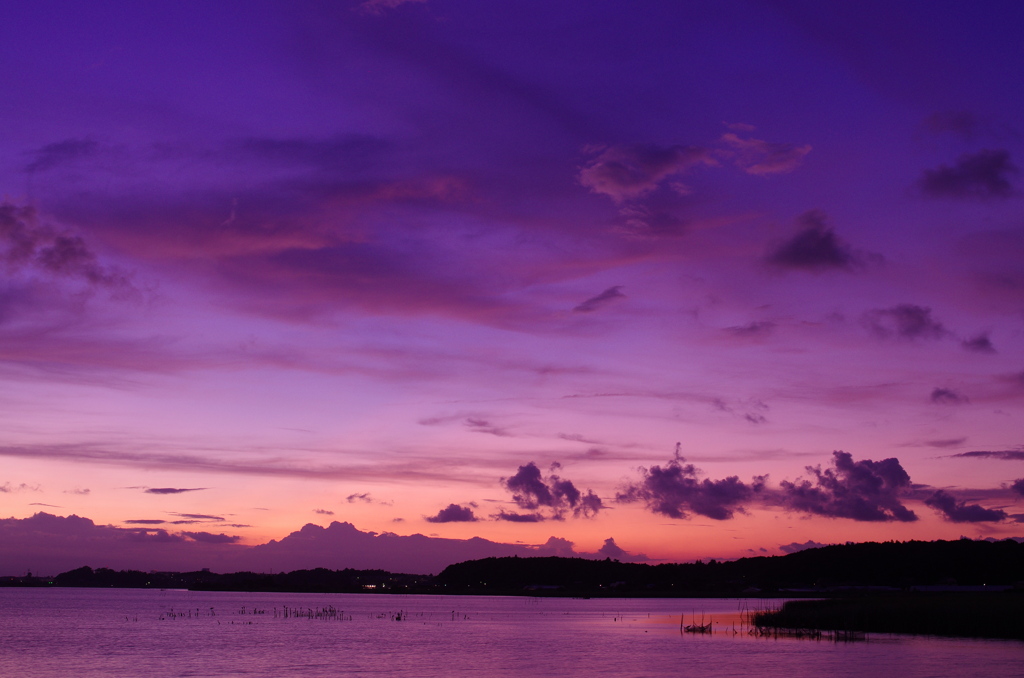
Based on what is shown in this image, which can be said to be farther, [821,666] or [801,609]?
[801,609]

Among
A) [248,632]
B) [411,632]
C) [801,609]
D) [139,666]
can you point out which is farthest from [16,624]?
[801,609]

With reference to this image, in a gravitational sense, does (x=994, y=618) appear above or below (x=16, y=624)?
above

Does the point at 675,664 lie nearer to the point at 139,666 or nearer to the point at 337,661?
the point at 337,661

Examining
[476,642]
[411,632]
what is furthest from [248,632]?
[476,642]

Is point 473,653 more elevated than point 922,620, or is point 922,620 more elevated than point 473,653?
point 922,620

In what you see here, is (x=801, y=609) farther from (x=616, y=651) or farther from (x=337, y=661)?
(x=337, y=661)

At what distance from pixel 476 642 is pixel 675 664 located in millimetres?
31615

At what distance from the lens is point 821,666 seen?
6294 centimetres

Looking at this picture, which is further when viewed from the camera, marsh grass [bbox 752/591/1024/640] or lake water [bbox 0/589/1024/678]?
marsh grass [bbox 752/591/1024/640]

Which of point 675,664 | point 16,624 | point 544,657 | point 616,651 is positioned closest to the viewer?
point 675,664

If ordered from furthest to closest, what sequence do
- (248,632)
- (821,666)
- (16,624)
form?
(16,624) < (248,632) < (821,666)

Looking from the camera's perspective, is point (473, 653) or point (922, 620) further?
→ point (922, 620)

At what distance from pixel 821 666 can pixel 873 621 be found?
32467 millimetres

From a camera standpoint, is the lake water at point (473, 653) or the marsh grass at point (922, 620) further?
the marsh grass at point (922, 620)
